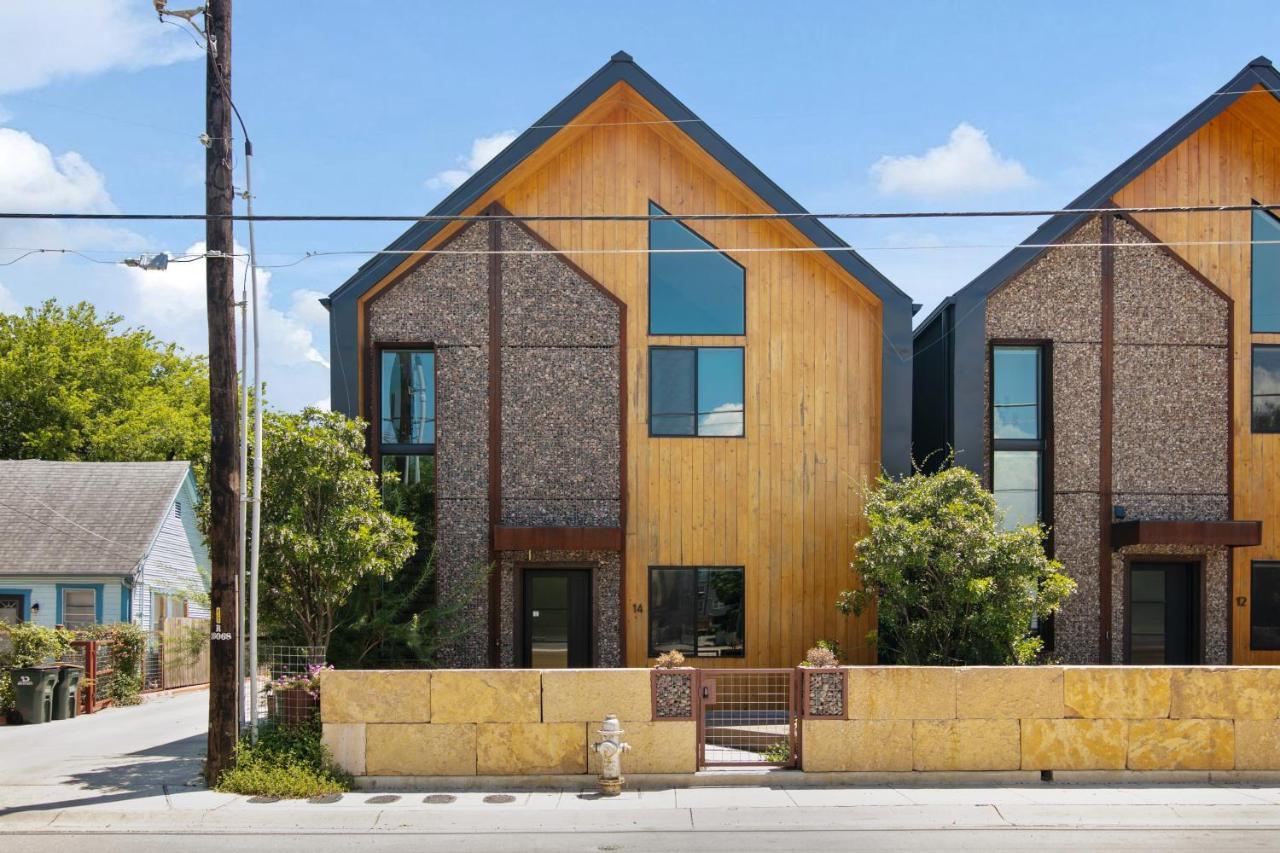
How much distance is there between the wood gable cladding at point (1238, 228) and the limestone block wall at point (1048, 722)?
493 centimetres

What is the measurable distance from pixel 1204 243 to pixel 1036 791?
30.2 ft

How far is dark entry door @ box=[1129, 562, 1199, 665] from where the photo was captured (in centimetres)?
1759

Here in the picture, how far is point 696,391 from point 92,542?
586 inches

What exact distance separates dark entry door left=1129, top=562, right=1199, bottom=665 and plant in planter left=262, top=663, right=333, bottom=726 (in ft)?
39.1

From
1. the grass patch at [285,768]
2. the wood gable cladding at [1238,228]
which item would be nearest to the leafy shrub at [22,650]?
the grass patch at [285,768]

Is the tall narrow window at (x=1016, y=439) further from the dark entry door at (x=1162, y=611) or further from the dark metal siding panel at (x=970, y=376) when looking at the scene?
the dark entry door at (x=1162, y=611)

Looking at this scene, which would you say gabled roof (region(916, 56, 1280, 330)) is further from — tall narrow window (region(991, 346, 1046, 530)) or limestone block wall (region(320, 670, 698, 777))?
limestone block wall (region(320, 670, 698, 777))

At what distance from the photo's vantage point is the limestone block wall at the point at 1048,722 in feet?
42.1

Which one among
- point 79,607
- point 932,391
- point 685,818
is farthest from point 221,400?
point 79,607

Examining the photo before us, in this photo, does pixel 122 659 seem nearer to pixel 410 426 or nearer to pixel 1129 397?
pixel 410 426

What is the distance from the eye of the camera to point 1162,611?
58.1 ft

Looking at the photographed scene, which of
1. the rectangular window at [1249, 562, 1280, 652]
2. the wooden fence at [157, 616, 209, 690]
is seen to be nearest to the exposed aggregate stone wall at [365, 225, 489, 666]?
the wooden fence at [157, 616, 209, 690]

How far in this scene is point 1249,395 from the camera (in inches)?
696

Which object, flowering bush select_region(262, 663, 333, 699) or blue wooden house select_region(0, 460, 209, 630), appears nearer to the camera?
flowering bush select_region(262, 663, 333, 699)
